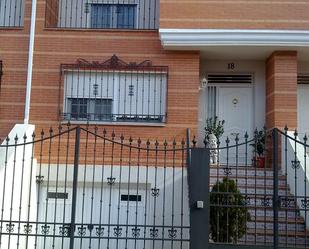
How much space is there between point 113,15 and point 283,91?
5.22 meters

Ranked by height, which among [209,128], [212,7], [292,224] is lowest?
[292,224]

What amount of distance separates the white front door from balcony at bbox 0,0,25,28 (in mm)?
5536

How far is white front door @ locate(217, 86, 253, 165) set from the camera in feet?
42.5

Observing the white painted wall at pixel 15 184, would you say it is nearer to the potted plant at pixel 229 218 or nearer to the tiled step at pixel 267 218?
the potted plant at pixel 229 218

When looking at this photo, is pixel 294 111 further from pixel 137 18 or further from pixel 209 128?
pixel 137 18

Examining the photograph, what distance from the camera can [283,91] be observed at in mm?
11930

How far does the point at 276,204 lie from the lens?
762 centimetres

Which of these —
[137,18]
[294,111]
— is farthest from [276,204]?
[137,18]

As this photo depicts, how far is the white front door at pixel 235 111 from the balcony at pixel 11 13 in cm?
554

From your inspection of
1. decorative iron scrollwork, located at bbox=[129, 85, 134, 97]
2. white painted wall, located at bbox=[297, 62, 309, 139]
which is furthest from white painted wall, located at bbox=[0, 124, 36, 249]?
white painted wall, located at bbox=[297, 62, 309, 139]

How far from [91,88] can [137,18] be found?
9.84ft

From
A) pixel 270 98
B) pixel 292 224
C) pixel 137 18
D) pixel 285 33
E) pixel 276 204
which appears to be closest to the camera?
pixel 276 204

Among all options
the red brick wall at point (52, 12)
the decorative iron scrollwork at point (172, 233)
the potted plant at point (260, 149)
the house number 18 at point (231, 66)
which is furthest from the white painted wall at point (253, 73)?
the decorative iron scrollwork at point (172, 233)

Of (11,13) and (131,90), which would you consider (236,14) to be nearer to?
(131,90)
